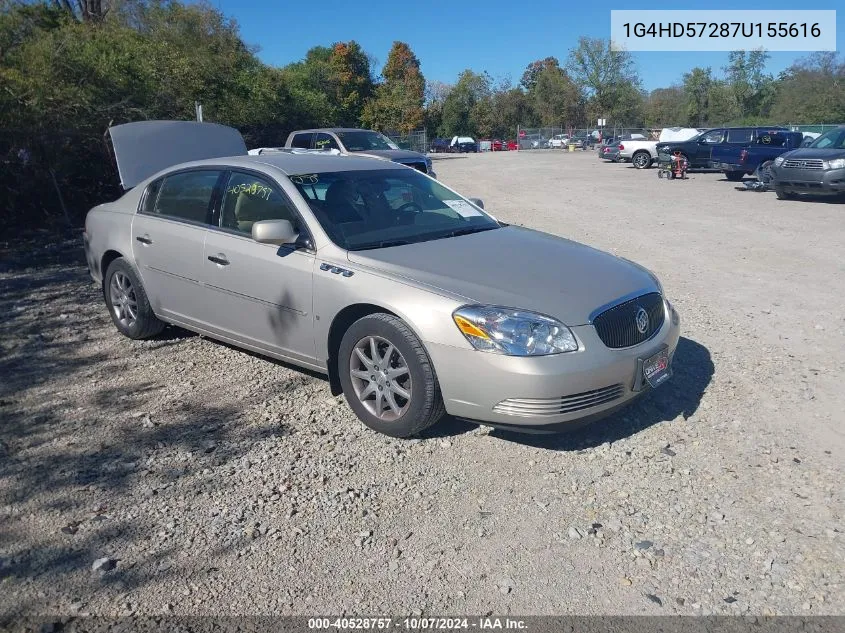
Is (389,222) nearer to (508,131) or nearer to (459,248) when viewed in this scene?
(459,248)

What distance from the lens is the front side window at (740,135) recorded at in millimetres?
23328

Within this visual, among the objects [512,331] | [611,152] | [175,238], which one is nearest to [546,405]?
[512,331]

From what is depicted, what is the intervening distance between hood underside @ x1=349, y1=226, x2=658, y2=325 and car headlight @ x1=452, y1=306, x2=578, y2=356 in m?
0.06

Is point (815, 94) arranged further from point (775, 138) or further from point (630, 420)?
point (630, 420)

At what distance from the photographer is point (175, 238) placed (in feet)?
18.1

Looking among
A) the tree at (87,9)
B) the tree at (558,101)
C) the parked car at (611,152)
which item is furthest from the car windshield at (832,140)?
the tree at (558,101)

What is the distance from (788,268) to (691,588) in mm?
6902

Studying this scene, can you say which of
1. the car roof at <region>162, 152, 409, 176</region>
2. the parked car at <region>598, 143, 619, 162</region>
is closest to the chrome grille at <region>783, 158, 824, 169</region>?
the car roof at <region>162, 152, 409, 176</region>

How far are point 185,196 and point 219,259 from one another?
0.84 metres

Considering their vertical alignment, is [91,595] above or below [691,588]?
above

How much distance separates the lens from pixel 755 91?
70.6 meters

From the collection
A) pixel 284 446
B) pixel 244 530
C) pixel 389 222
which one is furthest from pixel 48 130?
pixel 244 530

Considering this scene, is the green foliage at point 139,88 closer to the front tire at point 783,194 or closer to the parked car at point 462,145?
the parked car at point 462,145

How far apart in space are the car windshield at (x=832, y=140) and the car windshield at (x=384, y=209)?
1396 centimetres
